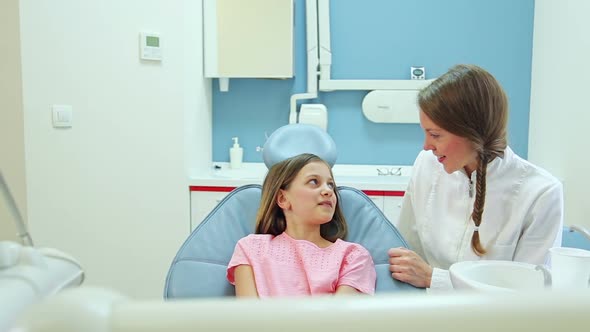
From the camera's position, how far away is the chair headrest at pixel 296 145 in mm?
1750

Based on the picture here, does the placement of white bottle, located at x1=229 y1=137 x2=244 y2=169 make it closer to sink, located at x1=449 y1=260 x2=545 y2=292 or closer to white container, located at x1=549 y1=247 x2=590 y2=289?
sink, located at x1=449 y1=260 x2=545 y2=292

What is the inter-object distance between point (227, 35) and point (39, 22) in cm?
94

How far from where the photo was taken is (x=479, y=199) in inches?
54.9

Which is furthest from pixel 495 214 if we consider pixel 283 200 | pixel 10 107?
pixel 10 107

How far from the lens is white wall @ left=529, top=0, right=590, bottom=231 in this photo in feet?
7.36

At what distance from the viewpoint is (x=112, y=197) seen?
8.11 feet

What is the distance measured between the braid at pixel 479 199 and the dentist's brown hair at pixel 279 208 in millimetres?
412

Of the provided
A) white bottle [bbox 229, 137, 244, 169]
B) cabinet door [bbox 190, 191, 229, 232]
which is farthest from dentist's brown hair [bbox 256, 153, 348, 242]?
white bottle [bbox 229, 137, 244, 169]

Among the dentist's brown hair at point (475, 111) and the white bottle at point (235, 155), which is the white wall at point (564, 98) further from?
the white bottle at point (235, 155)

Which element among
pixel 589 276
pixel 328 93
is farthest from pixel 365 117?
pixel 589 276

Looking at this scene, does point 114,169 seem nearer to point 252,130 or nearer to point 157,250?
point 157,250

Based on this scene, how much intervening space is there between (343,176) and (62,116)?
4.84 feet

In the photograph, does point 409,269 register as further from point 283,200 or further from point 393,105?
point 393,105

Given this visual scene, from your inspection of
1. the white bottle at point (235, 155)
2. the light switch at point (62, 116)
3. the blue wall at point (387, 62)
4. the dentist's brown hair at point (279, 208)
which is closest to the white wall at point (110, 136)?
the light switch at point (62, 116)
